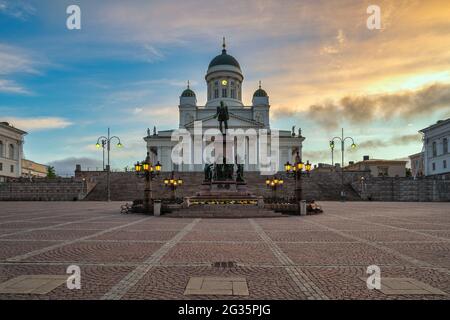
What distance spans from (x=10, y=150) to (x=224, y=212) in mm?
85512

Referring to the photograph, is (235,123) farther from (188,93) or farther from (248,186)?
(248,186)

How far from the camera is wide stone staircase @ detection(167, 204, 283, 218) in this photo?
23.5 m

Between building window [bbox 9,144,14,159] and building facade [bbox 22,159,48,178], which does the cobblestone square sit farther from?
building facade [bbox 22,159,48,178]

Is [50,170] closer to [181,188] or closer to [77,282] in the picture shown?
[181,188]

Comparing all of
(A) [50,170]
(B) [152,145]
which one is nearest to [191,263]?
(B) [152,145]

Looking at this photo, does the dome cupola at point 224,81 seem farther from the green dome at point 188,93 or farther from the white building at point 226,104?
the green dome at point 188,93

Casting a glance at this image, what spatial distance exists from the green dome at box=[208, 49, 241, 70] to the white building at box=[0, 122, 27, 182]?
52.6m

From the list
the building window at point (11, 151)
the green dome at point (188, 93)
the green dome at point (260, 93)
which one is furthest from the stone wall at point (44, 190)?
the green dome at point (260, 93)

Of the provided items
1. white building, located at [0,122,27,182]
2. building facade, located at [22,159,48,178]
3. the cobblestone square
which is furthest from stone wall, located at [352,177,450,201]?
building facade, located at [22,159,48,178]

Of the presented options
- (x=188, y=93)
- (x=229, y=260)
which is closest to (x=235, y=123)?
(x=188, y=93)

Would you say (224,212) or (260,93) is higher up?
(260,93)

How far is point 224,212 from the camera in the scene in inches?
937

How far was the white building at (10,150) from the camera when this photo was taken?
283 ft
